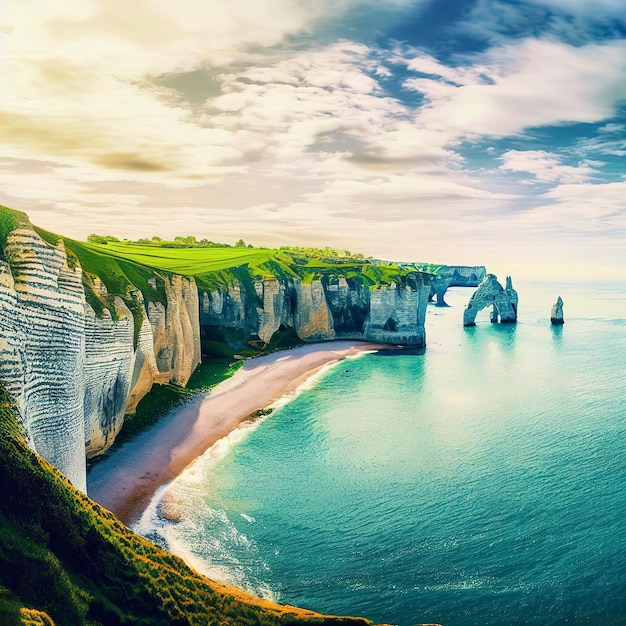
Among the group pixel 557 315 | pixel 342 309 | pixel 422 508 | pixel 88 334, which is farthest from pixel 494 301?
pixel 88 334

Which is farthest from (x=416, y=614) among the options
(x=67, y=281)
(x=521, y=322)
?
(x=521, y=322)

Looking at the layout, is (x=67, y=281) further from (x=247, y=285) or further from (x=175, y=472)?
(x=247, y=285)

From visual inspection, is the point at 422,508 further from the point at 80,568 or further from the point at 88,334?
the point at 88,334

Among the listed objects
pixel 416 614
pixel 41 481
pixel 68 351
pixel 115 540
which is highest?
pixel 68 351

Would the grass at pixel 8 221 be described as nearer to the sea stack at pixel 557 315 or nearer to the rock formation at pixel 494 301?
the rock formation at pixel 494 301

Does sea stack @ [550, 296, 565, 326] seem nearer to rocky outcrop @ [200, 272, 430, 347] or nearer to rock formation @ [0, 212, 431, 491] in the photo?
rocky outcrop @ [200, 272, 430, 347]

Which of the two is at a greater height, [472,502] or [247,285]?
[247,285]

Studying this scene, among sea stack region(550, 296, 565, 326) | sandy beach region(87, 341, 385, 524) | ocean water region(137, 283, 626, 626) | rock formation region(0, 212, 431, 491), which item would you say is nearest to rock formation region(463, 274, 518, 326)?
sea stack region(550, 296, 565, 326)
